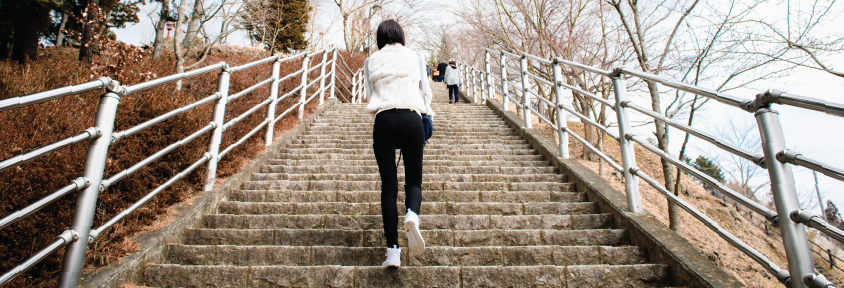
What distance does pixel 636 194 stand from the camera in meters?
2.69

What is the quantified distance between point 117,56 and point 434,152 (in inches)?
170

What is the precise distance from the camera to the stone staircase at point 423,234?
7.04ft

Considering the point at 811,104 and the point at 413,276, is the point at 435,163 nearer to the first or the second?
the point at 413,276

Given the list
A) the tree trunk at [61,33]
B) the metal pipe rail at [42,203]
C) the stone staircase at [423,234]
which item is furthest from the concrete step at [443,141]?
the tree trunk at [61,33]

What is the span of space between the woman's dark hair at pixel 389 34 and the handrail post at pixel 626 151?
1.61 metres

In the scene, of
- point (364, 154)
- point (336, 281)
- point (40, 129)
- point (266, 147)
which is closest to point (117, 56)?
point (266, 147)

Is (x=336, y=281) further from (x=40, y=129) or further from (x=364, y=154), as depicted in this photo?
(x=364, y=154)

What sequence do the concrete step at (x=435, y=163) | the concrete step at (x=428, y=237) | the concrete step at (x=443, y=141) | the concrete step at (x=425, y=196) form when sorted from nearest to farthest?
1. the concrete step at (x=428, y=237)
2. the concrete step at (x=425, y=196)
3. the concrete step at (x=435, y=163)
4. the concrete step at (x=443, y=141)

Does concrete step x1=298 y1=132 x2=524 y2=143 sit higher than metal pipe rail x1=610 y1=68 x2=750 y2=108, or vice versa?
concrete step x1=298 y1=132 x2=524 y2=143

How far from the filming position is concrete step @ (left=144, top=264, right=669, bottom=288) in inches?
83.7

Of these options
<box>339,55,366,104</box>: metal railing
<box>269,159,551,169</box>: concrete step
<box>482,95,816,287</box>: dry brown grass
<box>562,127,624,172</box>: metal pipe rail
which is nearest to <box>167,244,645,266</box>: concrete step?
<box>562,127,624,172</box>: metal pipe rail

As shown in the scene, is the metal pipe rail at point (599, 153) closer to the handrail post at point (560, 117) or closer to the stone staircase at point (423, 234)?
the handrail post at point (560, 117)

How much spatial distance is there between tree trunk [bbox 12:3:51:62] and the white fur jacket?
13960 mm

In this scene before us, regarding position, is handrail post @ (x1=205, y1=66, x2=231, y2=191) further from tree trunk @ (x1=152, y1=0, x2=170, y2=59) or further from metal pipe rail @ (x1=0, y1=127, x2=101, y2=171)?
tree trunk @ (x1=152, y1=0, x2=170, y2=59)
